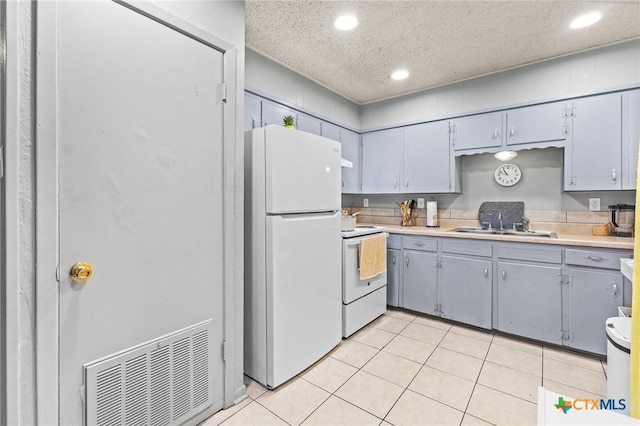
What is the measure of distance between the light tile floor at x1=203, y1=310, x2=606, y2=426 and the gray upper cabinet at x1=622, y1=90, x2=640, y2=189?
→ 4.74 feet

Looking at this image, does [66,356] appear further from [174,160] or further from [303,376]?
[303,376]

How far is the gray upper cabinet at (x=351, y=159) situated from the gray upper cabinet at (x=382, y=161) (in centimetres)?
8

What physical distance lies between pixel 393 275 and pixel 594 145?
2.08 meters

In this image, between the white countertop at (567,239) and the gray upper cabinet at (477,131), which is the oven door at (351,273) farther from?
the gray upper cabinet at (477,131)

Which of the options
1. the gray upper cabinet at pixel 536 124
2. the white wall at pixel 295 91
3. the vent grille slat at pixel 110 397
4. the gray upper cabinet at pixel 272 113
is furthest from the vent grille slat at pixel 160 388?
the gray upper cabinet at pixel 536 124

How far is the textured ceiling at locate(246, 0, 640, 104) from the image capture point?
6.56ft

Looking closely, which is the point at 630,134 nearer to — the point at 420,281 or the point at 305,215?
the point at 420,281

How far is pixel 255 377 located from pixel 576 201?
10.4 ft

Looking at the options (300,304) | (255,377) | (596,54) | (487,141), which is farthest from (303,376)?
(596,54)

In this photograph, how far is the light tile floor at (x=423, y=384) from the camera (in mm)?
1659

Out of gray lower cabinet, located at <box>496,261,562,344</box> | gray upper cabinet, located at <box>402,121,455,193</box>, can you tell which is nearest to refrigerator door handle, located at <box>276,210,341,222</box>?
gray upper cabinet, located at <box>402,121,455,193</box>

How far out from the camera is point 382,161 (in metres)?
3.71

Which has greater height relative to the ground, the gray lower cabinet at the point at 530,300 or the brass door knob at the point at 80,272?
the brass door knob at the point at 80,272

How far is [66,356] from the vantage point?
45.8 inches
